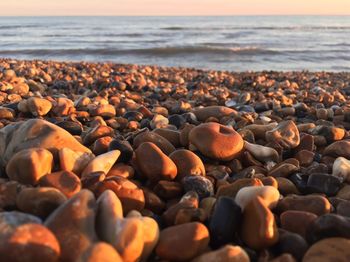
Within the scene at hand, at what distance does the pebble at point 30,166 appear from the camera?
66.4 inches

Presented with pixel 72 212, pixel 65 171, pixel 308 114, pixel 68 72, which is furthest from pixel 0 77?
pixel 72 212

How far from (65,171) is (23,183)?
190 millimetres

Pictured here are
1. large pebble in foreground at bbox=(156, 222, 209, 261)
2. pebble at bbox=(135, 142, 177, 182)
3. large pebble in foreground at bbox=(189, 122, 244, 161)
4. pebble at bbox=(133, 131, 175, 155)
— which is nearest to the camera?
large pebble in foreground at bbox=(156, 222, 209, 261)

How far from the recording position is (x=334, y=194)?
1928mm

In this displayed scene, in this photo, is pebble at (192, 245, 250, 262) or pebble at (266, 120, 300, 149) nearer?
pebble at (192, 245, 250, 262)

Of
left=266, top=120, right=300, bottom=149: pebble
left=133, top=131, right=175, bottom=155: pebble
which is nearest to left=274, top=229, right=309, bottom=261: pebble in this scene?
left=133, top=131, right=175, bottom=155: pebble

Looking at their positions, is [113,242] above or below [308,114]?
above

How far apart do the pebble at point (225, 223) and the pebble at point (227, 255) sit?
0.38 feet

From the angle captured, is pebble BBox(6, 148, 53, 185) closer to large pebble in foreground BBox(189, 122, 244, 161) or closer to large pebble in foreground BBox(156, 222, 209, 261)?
large pebble in foreground BBox(156, 222, 209, 261)

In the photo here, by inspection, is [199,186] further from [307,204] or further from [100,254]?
[100,254]

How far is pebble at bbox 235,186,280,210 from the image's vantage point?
157 centimetres

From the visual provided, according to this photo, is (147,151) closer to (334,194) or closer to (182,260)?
(182,260)

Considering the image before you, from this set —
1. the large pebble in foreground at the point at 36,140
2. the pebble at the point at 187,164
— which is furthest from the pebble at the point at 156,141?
the large pebble in foreground at the point at 36,140

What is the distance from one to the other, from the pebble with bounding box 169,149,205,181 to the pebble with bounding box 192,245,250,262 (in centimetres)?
68
